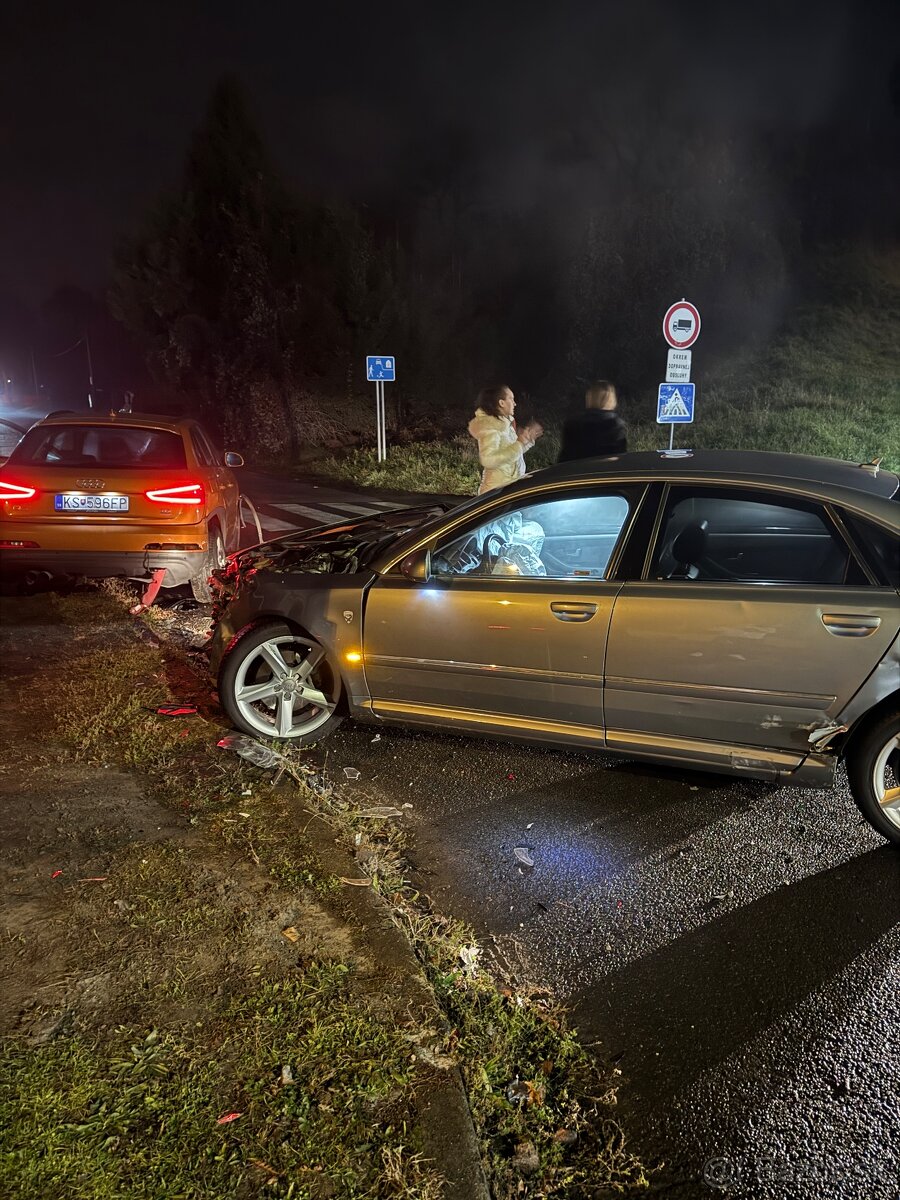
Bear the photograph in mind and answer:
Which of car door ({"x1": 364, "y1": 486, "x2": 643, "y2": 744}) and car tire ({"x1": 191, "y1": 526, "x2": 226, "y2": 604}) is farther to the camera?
car tire ({"x1": 191, "y1": 526, "x2": 226, "y2": 604})

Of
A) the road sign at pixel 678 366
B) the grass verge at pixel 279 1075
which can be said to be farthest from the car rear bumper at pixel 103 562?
the road sign at pixel 678 366

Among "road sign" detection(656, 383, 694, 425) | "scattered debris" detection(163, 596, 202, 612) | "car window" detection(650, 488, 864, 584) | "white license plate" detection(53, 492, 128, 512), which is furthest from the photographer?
"road sign" detection(656, 383, 694, 425)

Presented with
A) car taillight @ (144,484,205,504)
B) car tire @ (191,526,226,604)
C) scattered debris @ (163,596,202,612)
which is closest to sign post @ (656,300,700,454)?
car tire @ (191,526,226,604)

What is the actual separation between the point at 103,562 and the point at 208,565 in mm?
858

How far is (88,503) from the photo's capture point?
707 cm

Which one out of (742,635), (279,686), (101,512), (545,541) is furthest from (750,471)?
(101,512)

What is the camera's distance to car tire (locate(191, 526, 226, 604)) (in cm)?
742

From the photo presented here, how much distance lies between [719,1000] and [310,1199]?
4.73ft

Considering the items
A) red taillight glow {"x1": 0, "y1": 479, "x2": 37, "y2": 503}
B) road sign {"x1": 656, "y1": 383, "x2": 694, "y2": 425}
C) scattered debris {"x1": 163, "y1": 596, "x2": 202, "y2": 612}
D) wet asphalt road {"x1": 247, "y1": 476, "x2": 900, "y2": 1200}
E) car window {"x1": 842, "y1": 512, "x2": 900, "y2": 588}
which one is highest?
road sign {"x1": 656, "y1": 383, "x2": 694, "y2": 425}

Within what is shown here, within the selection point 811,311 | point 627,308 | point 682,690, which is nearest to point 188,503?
point 682,690

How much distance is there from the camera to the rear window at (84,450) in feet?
23.6

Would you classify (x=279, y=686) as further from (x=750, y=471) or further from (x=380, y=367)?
(x=380, y=367)

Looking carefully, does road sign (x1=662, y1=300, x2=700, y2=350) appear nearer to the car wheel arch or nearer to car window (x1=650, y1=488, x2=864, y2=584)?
car window (x1=650, y1=488, x2=864, y2=584)

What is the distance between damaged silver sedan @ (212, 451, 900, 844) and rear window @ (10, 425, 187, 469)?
10.2 feet
